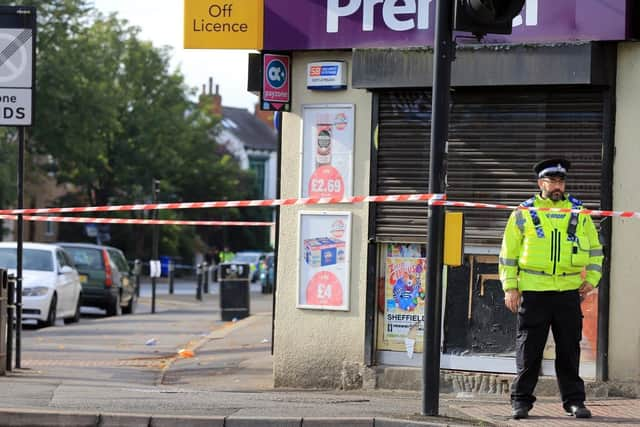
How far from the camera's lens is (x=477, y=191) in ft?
36.8

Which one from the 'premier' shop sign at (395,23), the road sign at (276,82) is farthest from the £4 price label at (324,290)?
the 'premier' shop sign at (395,23)

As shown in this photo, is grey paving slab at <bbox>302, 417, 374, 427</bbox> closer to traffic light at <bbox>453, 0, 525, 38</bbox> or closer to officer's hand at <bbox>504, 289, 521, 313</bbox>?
officer's hand at <bbox>504, 289, 521, 313</bbox>

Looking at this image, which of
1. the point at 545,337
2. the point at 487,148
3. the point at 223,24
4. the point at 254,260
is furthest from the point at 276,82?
the point at 254,260

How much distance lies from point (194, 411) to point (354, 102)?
366 cm

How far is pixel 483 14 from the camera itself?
8.77 metres

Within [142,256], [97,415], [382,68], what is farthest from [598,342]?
[142,256]

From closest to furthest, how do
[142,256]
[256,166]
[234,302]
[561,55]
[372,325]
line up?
[561,55] → [372,325] → [234,302] → [142,256] → [256,166]

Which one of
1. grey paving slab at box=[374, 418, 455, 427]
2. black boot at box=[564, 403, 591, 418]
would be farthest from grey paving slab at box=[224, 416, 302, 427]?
black boot at box=[564, 403, 591, 418]

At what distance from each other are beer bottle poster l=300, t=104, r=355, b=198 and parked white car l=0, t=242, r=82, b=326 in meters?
9.83

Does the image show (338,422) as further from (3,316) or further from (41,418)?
(3,316)

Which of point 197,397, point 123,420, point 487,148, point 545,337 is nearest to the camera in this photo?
point 123,420

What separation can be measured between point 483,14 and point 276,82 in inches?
136

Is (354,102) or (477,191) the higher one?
(354,102)

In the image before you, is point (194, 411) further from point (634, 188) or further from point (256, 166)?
point (256, 166)
